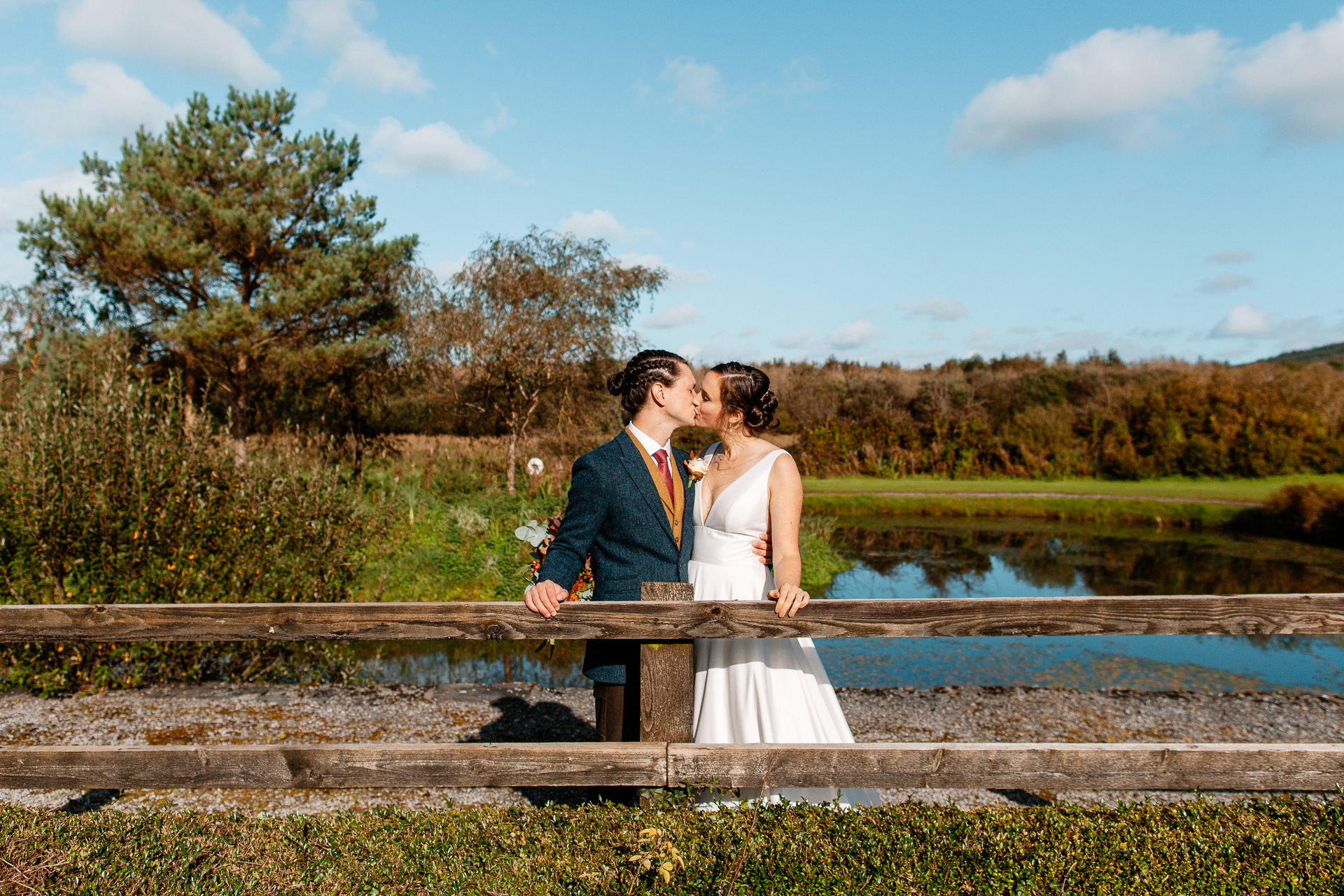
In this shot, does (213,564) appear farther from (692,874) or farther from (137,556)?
(692,874)

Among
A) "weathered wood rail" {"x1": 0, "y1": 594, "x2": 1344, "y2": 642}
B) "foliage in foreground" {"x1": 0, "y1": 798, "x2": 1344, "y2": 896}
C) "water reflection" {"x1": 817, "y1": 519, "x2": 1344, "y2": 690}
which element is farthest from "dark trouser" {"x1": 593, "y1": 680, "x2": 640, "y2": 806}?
"water reflection" {"x1": 817, "y1": 519, "x2": 1344, "y2": 690}

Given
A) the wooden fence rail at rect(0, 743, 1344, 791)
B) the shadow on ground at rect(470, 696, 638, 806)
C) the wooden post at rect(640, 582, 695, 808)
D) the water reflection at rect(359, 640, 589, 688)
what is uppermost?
the wooden post at rect(640, 582, 695, 808)

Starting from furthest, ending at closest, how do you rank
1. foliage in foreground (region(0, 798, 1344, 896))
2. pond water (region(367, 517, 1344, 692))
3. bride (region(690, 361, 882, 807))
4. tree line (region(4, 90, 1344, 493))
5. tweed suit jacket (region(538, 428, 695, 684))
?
tree line (region(4, 90, 1344, 493))
pond water (region(367, 517, 1344, 692))
bride (region(690, 361, 882, 807))
tweed suit jacket (region(538, 428, 695, 684))
foliage in foreground (region(0, 798, 1344, 896))

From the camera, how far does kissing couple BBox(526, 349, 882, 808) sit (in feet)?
9.81

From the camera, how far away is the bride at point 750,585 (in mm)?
3285

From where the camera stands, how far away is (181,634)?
9.37 feet

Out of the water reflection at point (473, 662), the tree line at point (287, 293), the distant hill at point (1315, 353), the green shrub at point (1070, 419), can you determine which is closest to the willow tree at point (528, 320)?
the tree line at point (287, 293)

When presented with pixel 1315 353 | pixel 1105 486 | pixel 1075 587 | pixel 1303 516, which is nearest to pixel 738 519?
pixel 1075 587

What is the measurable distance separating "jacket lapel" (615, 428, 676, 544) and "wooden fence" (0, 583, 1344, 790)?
30 centimetres

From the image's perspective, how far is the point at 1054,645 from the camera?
9.42 m

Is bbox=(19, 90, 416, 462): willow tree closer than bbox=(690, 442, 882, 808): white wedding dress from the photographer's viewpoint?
No

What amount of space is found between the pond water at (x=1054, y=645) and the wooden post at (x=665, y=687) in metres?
2.00

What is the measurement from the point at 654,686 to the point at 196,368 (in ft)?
55.2

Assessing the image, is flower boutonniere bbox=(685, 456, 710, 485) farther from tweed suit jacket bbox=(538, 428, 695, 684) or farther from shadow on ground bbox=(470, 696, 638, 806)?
shadow on ground bbox=(470, 696, 638, 806)
